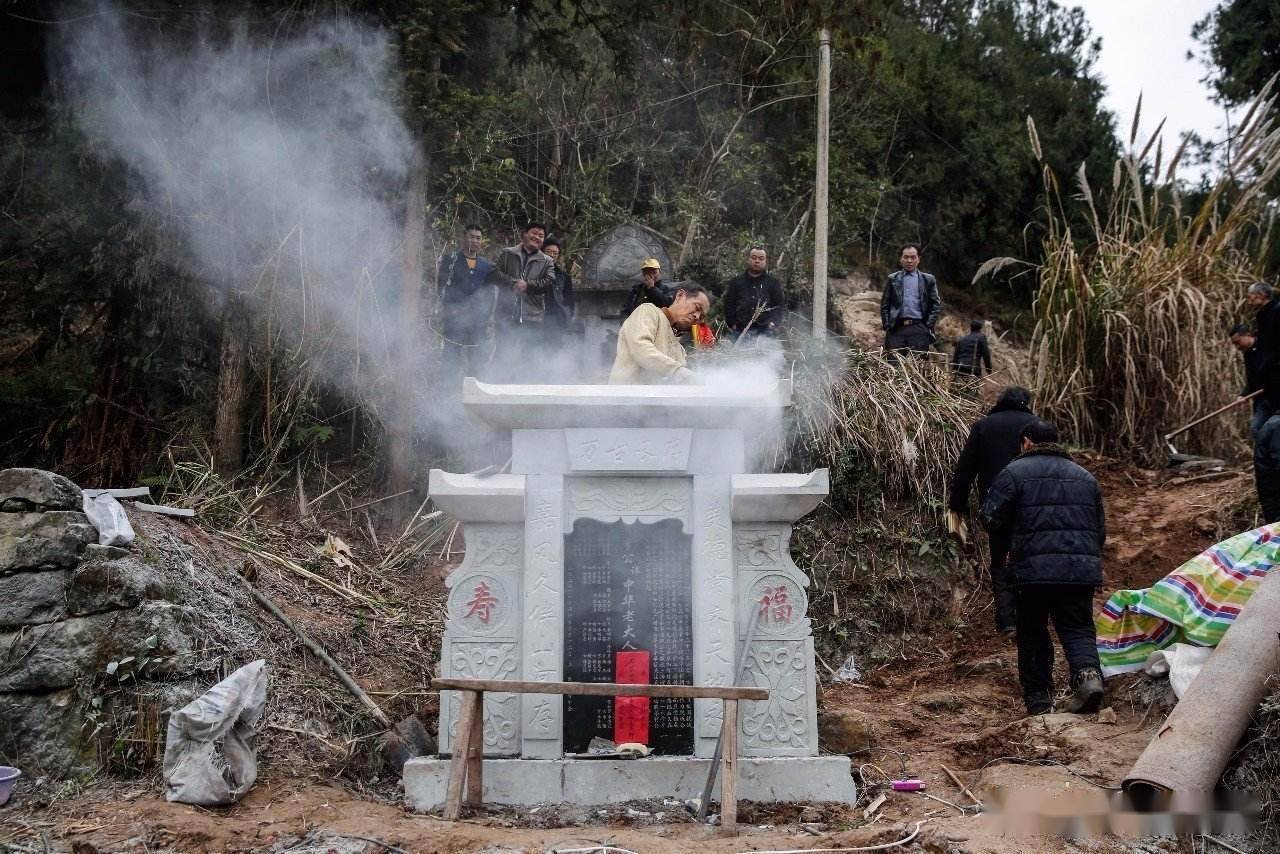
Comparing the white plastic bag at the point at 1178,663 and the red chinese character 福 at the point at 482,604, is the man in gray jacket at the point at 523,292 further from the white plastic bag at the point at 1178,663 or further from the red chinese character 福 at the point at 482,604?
the white plastic bag at the point at 1178,663

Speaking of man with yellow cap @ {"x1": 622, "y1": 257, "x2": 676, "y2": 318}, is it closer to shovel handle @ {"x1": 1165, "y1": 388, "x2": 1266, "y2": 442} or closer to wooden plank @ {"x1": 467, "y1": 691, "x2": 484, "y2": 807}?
wooden plank @ {"x1": 467, "y1": 691, "x2": 484, "y2": 807}

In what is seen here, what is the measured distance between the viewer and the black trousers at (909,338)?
10445 millimetres

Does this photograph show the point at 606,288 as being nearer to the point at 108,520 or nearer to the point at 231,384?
the point at 231,384

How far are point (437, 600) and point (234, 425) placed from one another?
249 cm

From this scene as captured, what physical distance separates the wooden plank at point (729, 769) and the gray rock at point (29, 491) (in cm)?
375

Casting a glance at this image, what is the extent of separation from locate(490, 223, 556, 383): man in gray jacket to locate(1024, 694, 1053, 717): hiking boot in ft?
16.7

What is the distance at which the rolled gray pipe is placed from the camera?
493 centimetres

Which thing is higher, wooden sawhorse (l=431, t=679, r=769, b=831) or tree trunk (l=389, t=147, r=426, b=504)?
tree trunk (l=389, t=147, r=426, b=504)

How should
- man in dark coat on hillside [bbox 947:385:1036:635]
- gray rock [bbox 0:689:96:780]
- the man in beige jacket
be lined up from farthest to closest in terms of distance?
man in dark coat on hillside [bbox 947:385:1036:635], the man in beige jacket, gray rock [bbox 0:689:96:780]

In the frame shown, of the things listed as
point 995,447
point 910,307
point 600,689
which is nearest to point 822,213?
point 910,307

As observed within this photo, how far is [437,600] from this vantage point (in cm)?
886

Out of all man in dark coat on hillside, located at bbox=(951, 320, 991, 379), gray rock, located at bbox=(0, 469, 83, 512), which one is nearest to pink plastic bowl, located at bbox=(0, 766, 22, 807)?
gray rock, located at bbox=(0, 469, 83, 512)

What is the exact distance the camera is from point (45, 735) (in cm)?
549

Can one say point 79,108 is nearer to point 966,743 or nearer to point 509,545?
point 509,545
